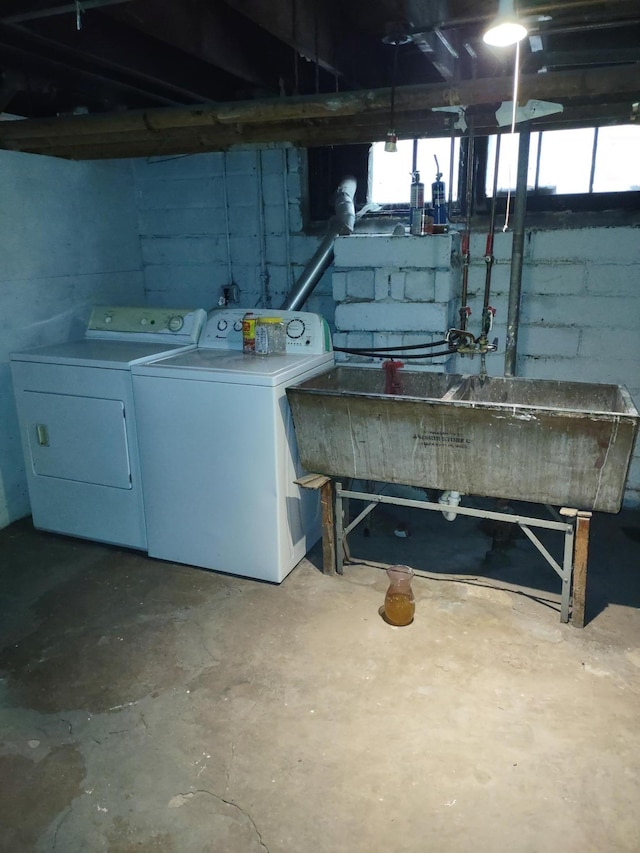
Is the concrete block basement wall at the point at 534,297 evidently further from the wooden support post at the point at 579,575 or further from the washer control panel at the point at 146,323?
the wooden support post at the point at 579,575

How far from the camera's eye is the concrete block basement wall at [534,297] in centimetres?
321

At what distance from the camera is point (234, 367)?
8.98 ft

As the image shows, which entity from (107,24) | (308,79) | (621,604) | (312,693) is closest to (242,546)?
(312,693)

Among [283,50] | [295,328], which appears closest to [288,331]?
[295,328]

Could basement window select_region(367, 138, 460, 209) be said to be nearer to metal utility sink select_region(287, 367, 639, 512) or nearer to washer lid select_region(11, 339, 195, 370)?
metal utility sink select_region(287, 367, 639, 512)

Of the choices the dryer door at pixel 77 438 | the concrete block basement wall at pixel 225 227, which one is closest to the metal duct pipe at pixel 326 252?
the concrete block basement wall at pixel 225 227

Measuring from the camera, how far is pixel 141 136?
3.03 m

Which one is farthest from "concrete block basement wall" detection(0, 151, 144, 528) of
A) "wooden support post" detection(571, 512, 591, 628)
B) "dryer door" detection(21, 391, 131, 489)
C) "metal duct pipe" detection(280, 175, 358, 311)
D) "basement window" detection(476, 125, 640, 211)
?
"wooden support post" detection(571, 512, 591, 628)

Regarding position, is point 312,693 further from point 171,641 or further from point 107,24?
point 107,24

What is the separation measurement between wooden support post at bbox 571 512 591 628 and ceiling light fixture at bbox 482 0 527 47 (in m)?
1.63

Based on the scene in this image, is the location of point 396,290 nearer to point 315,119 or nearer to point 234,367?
point 315,119

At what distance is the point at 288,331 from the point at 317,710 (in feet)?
5.76

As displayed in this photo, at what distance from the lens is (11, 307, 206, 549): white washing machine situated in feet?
9.63

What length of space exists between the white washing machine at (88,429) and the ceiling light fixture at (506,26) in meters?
1.91
